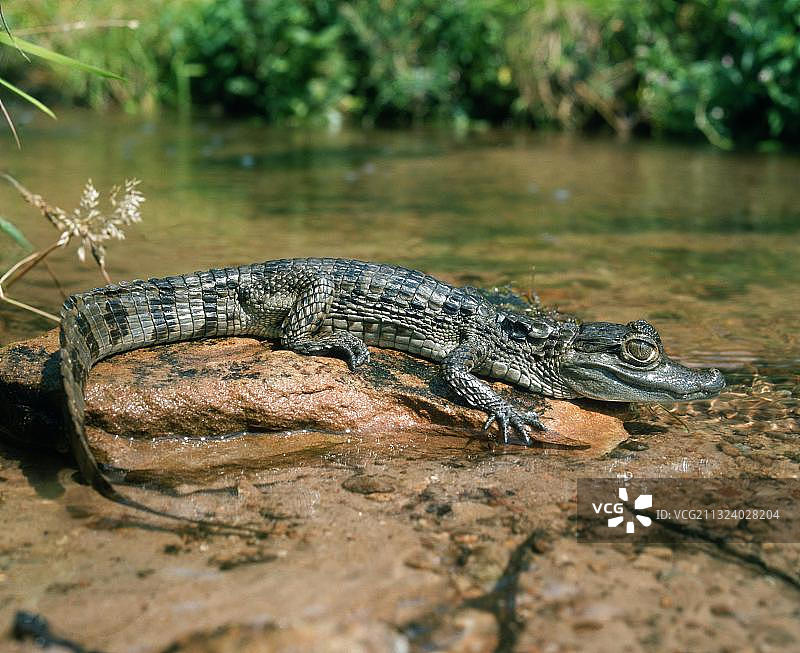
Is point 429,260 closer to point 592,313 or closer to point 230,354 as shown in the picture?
point 592,313

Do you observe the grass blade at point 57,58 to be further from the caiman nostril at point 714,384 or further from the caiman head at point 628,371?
the caiman nostril at point 714,384

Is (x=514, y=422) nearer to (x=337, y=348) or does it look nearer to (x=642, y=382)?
(x=642, y=382)

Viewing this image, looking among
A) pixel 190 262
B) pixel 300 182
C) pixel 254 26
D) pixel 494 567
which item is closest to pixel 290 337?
pixel 494 567

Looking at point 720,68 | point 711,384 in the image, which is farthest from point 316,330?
point 720,68

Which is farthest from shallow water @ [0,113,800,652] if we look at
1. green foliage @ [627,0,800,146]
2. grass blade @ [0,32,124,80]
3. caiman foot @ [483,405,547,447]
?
green foliage @ [627,0,800,146]

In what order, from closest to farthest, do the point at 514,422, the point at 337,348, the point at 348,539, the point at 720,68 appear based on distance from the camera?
the point at 348,539, the point at 514,422, the point at 337,348, the point at 720,68

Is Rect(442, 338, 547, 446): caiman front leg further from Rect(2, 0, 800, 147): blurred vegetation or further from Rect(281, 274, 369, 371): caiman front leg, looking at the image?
Rect(2, 0, 800, 147): blurred vegetation
